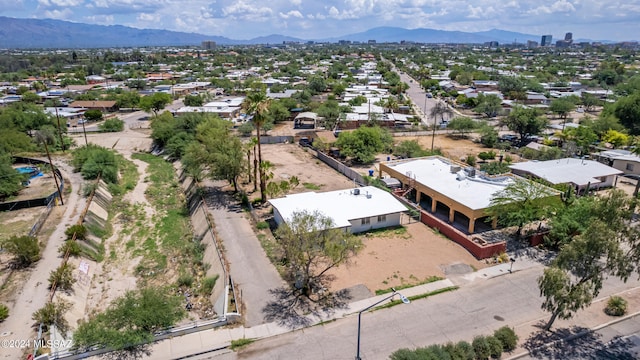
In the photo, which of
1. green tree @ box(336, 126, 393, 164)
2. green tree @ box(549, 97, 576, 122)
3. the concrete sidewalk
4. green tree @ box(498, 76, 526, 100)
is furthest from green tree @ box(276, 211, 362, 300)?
green tree @ box(498, 76, 526, 100)

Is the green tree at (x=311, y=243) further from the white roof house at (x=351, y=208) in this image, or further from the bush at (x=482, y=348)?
the bush at (x=482, y=348)

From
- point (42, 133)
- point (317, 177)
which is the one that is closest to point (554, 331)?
point (317, 177)

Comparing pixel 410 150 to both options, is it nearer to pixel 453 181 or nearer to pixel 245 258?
pixel 453 181

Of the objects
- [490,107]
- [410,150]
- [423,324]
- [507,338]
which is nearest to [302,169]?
[410,150]

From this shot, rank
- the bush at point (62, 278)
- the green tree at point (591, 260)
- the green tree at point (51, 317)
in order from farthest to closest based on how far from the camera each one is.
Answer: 1. the bush at point (62, 278)
2. the green tree at point (51, 317)
3. the green tree at point (591, 260)

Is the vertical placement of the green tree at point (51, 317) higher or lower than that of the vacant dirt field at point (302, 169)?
higher

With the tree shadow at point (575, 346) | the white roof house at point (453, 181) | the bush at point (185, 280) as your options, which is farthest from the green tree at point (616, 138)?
the bush at point (185, 280)

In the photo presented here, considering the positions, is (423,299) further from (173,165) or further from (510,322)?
(173,165)
